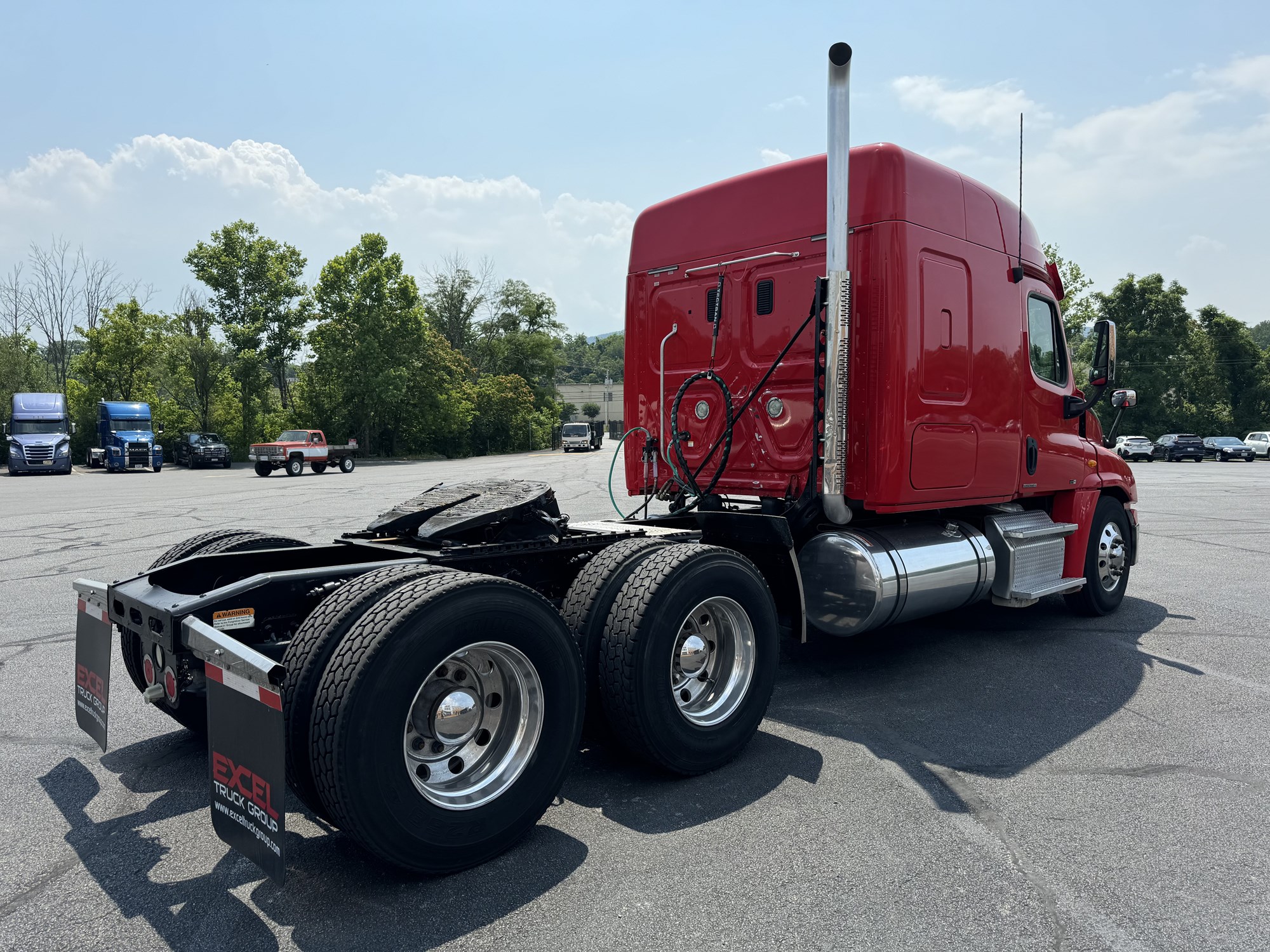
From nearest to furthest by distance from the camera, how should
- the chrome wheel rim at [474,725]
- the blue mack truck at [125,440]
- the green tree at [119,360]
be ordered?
the chrome wheel rim at [474,725]
the blue mack truck at [125,440]
the green tree at [119,360]

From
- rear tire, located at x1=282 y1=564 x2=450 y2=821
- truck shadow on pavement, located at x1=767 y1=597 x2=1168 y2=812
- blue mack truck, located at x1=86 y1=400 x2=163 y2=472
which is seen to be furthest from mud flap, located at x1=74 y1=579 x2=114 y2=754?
blue mack truck, located at x1=86 y1=400 x2=163 y2=472

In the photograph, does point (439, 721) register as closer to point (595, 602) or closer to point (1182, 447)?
point (595, 602)

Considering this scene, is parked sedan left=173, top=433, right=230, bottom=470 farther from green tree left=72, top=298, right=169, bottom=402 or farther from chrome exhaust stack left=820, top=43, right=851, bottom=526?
chrome exhaust stack left=820, top=43, right=851, bottom=526

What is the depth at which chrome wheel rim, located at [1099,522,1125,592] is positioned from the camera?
6930 millimetres

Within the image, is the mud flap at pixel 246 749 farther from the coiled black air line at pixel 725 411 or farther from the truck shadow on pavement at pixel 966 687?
the coiled black air line at pixel 725 411

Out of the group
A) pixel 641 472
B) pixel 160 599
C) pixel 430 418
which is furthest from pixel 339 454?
pixel 160 599

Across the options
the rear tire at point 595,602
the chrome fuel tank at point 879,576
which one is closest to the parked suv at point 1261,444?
the chrome fuel tank at point 879,576

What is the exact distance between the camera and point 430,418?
54125 millimetres

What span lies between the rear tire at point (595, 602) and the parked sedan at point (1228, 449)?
54.4 metres

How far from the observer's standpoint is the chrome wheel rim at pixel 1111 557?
6.93 metres

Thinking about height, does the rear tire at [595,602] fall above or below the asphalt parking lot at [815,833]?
above

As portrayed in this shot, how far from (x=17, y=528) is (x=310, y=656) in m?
13.6

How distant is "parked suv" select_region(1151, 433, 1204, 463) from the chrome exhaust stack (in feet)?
170

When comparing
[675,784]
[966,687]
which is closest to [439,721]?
[675,784]
